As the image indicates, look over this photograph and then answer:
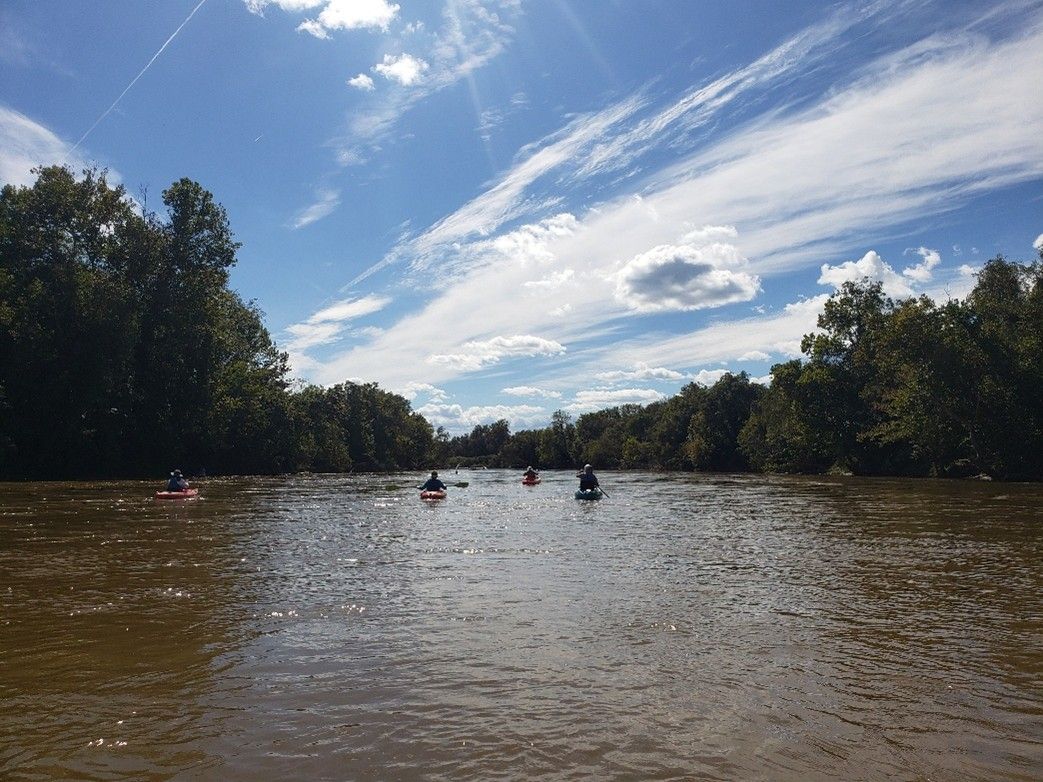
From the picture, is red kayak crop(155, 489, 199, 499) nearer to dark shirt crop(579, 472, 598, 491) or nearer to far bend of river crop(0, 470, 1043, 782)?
far bend of river crop(0, 470, 1043, 782)

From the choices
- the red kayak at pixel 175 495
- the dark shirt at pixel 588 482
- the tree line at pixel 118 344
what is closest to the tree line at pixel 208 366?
the tree line at pixel 118 344

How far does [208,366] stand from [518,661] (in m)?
53.8

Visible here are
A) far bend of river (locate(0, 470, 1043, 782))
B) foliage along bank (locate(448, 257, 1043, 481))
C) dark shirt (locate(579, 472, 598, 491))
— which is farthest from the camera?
foliage along bank (locate(448, 257, 1043, 481))

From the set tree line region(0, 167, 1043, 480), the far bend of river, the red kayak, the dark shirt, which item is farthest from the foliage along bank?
the red kayak

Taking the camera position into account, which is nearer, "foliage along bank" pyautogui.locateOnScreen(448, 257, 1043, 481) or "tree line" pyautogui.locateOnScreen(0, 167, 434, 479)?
"tree line" pyautogui.locateOnScreen(0, 167, 434, 479)

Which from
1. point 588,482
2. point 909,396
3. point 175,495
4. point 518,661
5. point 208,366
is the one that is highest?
point 208,366

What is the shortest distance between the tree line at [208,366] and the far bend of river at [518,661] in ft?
112

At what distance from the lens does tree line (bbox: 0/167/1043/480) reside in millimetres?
44781

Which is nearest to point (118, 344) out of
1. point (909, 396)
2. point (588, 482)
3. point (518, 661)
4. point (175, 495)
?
point (175, 495)

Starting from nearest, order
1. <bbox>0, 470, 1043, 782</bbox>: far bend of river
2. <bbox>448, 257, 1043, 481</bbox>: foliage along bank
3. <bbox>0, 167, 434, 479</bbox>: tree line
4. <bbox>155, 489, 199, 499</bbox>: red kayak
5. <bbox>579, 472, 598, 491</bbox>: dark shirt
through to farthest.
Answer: <bbox>0, 470, 1043, 782</bbox>: far bend of river → <bbox>155, 489, 199, 499</bbox>: red kayak → <bbox>579, 472, 598, 491</bbox>: dark shirt → <bbox>0, 167, 434, 479</bbox>: tree line → <bbox>448, 257, 1043, 481</bbox>: foliage along bank

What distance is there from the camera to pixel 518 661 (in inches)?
289

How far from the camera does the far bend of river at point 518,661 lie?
16.3ft

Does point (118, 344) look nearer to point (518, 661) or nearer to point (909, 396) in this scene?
point (518, 661)

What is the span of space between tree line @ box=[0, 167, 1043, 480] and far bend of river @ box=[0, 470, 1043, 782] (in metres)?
34.0
